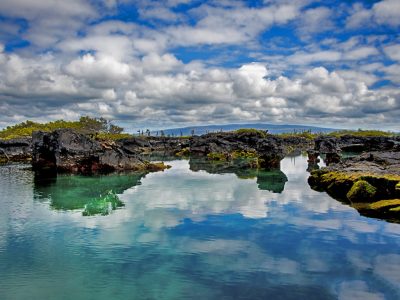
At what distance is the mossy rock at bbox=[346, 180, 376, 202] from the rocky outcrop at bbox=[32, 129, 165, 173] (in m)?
41.8

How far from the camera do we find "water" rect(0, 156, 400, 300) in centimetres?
1770

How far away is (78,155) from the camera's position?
6581cm

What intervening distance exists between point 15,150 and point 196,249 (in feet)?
298

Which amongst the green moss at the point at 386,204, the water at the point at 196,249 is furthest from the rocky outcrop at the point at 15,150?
the green moss at the point at 386,204

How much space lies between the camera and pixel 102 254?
2239 cm

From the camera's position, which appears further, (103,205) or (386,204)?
(103,205)

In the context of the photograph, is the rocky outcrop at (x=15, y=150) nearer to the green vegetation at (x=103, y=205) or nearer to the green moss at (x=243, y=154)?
the green moss at (x=243, y=154)

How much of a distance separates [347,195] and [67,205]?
28194 mm

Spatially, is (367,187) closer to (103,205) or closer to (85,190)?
(103,205)

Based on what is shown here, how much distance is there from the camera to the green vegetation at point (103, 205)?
3397 centimetres

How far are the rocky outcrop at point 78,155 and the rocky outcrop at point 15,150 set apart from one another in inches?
1304

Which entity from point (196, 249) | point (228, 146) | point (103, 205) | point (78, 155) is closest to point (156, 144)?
point (228, 146)

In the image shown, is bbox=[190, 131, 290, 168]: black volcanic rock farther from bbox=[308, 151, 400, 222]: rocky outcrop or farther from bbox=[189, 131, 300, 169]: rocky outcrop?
bbox=[308, 151, 400, 222]: rocky outcrop

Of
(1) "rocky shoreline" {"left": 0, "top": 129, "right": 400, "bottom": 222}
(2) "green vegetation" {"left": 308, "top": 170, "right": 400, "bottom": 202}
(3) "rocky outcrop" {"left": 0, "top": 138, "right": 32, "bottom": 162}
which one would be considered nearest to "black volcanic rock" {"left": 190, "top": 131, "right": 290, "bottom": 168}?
(1) "rocky shoreline" {"left": 0, "top": 129, "right": 400, "bottom": 222}
